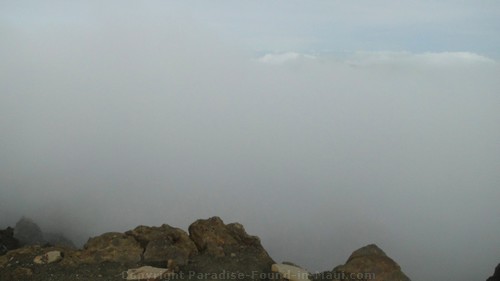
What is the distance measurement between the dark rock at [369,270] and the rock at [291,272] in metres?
0.88

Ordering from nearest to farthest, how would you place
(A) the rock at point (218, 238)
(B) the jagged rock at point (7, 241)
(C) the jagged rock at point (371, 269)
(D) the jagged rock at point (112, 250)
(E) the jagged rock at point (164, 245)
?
(C) the jagged rock at point (371, 269) < (D) the jagged rock at point (112, 250) < (E) the jagged rock at point (164, 245) < (A) the rock at point (218, 238) < (B) the jagged rock at point (7, 241)

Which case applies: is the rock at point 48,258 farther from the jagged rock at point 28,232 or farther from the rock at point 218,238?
the jagged rock at point 28,232

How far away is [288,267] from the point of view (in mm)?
23078

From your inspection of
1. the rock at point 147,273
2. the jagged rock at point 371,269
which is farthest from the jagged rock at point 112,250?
the jagged rock at point 371,269

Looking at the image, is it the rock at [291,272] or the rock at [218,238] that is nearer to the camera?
the rock at [291,272]

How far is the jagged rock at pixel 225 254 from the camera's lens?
23391mm

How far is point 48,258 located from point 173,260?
23.5 feet

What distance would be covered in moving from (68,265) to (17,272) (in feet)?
8.31

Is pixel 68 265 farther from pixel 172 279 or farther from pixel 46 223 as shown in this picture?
pixel 46 223

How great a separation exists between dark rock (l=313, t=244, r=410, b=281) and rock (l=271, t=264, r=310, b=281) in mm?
884

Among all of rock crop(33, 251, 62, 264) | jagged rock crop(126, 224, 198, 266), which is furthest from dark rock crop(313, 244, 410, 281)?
rock crop(33, 251, 62, 264)

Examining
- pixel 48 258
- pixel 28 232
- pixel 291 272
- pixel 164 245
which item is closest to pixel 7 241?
pixel 48 258

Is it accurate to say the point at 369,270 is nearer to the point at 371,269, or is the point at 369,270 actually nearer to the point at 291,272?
the point at 371,269

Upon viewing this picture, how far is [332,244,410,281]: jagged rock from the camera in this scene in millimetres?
22359
